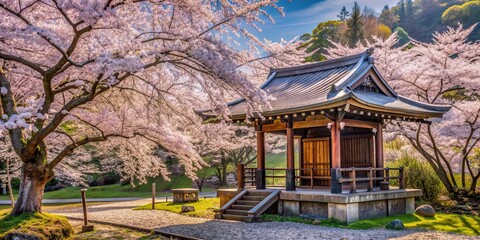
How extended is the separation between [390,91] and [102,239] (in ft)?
36.6

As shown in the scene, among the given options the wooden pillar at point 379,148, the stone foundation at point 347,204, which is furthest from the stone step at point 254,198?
the wooden pillar at point 379,148

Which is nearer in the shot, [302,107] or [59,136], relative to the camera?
[302,107]

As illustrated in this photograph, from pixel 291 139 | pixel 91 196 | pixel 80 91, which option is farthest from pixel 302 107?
pixel 91 196

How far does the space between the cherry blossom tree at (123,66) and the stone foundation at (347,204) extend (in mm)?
4103

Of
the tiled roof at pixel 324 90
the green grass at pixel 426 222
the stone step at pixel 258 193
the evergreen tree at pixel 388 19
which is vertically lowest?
the green grass at pixel 426 222

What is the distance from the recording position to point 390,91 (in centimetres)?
1534

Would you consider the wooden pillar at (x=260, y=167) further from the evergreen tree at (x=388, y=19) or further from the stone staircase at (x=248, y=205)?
the evergreen tree at (x=388, y=19)

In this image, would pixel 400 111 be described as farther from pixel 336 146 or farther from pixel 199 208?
pixel 199 208

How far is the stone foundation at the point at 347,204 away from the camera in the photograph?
11.8m

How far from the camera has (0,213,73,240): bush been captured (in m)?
9.04

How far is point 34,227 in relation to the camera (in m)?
9.55

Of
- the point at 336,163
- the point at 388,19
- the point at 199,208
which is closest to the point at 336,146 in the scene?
the point at 336,163

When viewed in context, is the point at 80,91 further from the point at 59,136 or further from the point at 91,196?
the point at 91,196

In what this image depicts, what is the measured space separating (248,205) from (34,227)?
6.52 m
